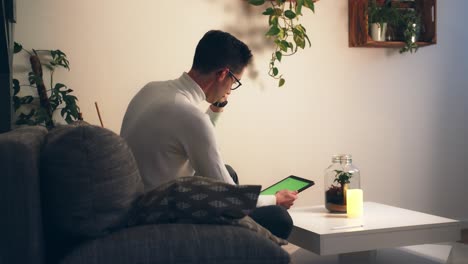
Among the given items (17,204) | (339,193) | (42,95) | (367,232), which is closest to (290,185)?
(339,193)

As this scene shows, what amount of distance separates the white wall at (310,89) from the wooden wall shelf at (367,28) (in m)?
0.06

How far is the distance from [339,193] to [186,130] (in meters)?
1.08

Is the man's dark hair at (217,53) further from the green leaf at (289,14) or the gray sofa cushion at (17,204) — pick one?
the green leaf at (289,14)

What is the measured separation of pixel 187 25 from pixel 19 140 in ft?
7.69

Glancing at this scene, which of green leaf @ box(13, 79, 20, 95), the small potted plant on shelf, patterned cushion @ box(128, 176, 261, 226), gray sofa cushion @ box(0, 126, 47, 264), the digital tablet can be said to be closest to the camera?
gray sofa cushion @ box(0, 126, 47, 264)

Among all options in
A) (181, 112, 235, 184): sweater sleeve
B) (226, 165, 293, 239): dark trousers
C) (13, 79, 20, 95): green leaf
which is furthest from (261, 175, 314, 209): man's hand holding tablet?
(13, 79, 20, 95): green leaf

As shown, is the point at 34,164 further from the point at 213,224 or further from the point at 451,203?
the point at 451,203

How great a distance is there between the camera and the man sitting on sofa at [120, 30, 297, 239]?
196 cm

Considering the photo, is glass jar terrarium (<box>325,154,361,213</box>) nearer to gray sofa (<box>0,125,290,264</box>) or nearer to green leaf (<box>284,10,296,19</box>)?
green leaf (<box>284,10,296,19</box>)

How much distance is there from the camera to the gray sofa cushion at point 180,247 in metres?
1.36

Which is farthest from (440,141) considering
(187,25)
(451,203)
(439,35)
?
(187,25)

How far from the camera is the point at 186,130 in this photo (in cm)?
198

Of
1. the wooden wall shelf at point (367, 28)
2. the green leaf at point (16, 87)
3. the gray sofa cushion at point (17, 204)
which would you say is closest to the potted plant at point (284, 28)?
the wooden wall shelf at point (367, 28)

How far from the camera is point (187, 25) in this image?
11.7ft
